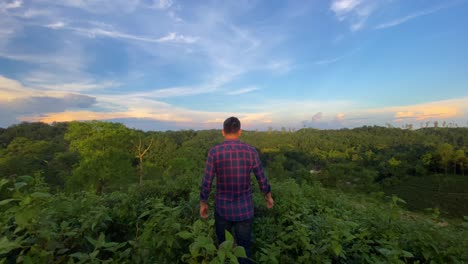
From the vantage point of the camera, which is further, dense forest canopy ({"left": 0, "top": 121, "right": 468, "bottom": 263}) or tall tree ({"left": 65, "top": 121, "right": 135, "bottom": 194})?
tall tree ({"left": 65, "top": 121, "right": 135, "bottom": 194})

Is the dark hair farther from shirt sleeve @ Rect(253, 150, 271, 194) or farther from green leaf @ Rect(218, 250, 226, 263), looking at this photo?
green leaf @ Rect(218, 250, 226, 263)

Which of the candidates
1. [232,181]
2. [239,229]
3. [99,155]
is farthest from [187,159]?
[232,181]

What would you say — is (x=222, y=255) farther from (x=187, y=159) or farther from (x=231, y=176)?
(x=187, y=159)

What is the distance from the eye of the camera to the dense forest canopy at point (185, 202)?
1.85 meters

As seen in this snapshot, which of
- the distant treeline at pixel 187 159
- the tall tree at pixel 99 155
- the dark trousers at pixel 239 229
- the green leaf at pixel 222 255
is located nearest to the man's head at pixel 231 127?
the dark trousers at pixel 239 229

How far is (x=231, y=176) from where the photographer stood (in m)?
2.97

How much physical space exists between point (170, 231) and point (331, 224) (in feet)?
5.85

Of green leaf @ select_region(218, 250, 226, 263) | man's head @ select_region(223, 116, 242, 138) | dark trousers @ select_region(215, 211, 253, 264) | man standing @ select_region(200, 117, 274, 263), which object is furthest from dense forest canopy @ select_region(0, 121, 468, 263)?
man's head @ select_region(223, 116, 242, 138)

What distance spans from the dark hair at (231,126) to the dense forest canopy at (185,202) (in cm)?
112

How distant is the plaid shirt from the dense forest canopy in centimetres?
55

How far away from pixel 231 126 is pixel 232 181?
2.30ft

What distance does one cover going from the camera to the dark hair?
121 inches

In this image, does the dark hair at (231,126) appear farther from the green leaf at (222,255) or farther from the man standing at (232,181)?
the green leaf at (222,255)

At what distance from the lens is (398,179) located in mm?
Result: 47875
